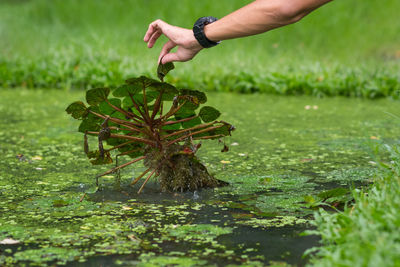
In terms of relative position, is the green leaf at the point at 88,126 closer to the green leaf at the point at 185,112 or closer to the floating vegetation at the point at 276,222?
the green leaf at the point at 185,112

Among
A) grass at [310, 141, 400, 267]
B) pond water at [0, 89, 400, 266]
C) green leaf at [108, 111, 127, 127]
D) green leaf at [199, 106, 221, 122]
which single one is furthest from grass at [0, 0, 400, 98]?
grass at [310, 141, 400, 267]

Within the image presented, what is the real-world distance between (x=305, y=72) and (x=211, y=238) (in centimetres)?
497

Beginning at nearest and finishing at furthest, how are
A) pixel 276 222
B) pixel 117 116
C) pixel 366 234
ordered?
pixel 366 234
pixel 276 222
pixel 117 116

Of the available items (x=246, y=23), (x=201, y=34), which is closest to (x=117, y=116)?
(x=201, y=34)

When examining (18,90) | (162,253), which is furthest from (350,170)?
(18,90)

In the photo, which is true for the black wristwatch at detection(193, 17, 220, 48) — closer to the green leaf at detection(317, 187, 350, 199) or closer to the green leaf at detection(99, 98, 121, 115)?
the green leaf at detection(99, 98, 121, 115)

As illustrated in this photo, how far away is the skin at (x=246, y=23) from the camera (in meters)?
2.16

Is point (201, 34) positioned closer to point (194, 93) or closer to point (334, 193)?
point (194, 93)

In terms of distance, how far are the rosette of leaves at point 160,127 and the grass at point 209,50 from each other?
354 centimetres

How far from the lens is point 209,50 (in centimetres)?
874

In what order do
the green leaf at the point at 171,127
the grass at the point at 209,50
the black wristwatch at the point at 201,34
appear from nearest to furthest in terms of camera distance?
the black wristwatch at the point at 201,34, the green leaf at the point at 171,127, the grass at the point at 209,50

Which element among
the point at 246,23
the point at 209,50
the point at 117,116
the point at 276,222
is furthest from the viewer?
the point at 209,50

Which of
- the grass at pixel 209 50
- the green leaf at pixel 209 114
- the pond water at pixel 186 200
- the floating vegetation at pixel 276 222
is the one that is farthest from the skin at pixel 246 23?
the grass at pixel 209 50

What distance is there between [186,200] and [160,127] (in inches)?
13.7
